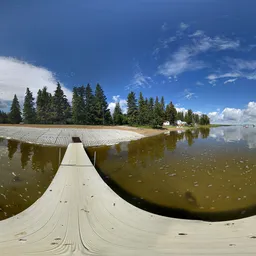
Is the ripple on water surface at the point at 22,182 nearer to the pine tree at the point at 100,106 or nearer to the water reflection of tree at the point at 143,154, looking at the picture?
the water reflection of tree at the point at 143,154

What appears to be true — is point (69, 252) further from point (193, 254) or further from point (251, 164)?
point (251, 164)

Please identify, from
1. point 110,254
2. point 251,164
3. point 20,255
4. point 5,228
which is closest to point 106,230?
point 110,254

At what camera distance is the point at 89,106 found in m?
51.9

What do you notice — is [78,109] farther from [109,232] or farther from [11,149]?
[109,232]

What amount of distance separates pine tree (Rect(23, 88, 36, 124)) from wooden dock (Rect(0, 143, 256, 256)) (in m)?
55.4

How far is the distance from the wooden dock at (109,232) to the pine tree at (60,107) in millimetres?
48246

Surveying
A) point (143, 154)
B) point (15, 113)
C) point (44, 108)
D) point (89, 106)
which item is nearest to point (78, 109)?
point (89, 106)

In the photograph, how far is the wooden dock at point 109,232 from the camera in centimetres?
286

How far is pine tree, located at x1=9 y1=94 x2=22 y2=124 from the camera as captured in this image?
54.1m

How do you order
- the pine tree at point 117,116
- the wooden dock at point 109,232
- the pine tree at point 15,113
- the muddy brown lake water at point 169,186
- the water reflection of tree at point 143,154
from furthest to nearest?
1. the pine tree at point 117,116
2. the pine tree at point 15,113
3. the water reflection of tree at point 143,154
4. the muddy brown lake water at point 169,186
5. the wooden dock at point 109,232

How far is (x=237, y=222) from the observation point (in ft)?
13.1

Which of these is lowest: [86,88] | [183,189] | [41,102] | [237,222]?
[183,189]

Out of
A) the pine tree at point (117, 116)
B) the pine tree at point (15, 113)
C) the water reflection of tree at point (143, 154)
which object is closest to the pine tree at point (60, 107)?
the pine tree at point (15, 113)

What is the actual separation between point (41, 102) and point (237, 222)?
58.1 meters
